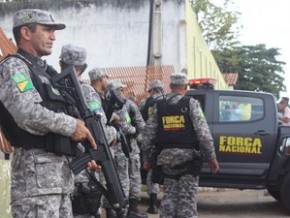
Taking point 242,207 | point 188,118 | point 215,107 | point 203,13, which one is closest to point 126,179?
point 188,118

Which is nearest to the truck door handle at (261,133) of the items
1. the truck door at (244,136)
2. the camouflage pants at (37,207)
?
the truck door at (244,136)

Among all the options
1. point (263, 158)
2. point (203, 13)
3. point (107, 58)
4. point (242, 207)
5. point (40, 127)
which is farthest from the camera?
point (203, 13)

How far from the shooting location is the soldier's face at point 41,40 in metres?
3.56

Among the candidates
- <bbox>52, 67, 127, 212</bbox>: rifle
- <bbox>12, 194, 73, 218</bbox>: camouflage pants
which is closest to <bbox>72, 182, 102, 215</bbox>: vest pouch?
<bbox>52, 67, 127, 212</bbox>: rifle

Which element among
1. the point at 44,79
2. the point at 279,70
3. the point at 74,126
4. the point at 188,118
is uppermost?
the point at 44,79

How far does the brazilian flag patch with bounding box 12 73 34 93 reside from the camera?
334 centimetres

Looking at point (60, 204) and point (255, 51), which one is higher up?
point (60, 204)

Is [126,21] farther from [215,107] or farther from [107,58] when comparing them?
[215,107]

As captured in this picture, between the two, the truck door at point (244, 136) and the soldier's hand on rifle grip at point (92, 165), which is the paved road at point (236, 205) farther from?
the soldier's hand on rifle grip at point (92, 165)

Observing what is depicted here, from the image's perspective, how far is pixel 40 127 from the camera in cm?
336

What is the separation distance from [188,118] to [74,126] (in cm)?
281

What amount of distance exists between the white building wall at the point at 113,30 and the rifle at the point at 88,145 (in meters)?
13.1

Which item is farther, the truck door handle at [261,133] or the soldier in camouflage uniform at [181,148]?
the truck door handle at [261,133]

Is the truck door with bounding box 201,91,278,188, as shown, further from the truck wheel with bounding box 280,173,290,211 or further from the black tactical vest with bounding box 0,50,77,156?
the black tactical vest with bounding box 0,50,77,156
